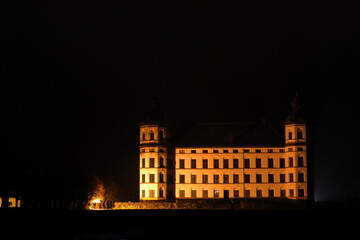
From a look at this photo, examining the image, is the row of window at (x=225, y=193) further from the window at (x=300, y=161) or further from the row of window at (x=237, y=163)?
the window at (x=300, y=161)

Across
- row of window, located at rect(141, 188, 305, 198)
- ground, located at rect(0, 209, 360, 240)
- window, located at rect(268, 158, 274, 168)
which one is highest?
window, located at rect(268, 158, 274, 168)

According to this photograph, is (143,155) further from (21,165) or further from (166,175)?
(21,165)

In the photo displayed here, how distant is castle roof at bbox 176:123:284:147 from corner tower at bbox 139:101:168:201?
9.73ft

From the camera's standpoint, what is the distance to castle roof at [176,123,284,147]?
95125mm

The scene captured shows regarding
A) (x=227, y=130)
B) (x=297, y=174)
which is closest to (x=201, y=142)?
(x=227, y=130)

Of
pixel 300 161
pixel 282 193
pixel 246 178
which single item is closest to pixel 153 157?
pixel 246 178

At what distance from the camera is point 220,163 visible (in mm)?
95625

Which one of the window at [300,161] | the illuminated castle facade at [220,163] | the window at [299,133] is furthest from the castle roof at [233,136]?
the window at [300,161]

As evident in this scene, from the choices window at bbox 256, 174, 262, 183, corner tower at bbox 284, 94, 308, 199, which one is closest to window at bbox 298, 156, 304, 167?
corner tower at bbox 284, 94, 308, 199

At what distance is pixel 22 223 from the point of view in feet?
159

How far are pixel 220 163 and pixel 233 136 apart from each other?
369 cm

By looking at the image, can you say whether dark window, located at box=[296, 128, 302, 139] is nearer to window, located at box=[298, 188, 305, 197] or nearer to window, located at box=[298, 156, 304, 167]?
window, located at box=[298, 156, 304, 167]

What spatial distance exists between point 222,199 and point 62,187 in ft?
69.4

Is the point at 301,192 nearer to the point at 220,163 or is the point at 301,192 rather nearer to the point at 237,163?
the point at 237,163
